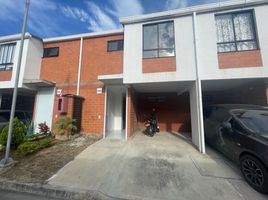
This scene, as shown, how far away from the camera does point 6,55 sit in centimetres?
888

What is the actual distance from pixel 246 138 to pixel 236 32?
208 inches

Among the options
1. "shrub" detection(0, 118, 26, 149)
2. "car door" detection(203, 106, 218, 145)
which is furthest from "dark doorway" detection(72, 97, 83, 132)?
"car door" detection(203, 106, 218, 145)

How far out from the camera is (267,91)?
18.8 feet

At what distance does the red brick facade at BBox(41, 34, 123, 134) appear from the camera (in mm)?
8242

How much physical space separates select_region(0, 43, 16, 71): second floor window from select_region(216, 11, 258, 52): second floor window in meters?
12.8

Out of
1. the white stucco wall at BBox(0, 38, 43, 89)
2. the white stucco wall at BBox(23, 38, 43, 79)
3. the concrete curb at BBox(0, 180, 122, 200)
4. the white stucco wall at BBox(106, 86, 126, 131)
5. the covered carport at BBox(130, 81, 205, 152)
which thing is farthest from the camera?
the covered carport at BBox(130, 81, 205, 152)

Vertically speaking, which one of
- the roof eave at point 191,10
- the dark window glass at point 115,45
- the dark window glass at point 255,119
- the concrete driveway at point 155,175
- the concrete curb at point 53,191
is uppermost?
the roof eave at point 191,10

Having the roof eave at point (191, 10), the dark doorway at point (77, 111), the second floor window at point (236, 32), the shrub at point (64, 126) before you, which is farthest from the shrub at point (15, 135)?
the second floor window at point (236, 32)

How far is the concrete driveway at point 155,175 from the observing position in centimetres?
295

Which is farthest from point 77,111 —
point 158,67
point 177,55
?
point 177,55

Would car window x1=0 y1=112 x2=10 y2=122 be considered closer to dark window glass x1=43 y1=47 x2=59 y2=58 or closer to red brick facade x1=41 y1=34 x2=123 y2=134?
red brick facade x1=41 y1=34 x2=123 y2=134

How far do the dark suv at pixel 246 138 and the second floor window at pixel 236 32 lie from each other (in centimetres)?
309

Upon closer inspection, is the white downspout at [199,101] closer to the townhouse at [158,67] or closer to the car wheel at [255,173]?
the townhouse at [158,67]

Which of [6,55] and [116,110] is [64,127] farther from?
[6,55]
